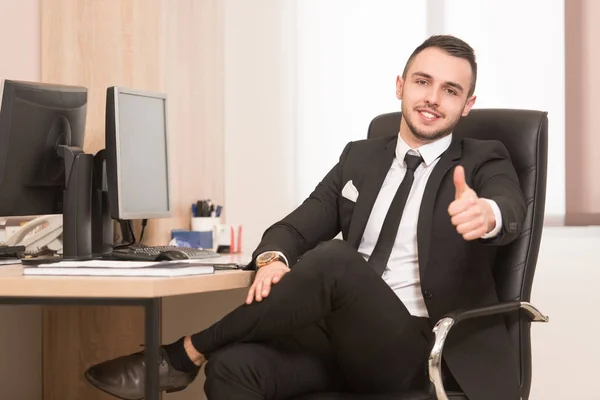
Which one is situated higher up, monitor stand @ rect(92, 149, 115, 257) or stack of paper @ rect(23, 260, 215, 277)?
monitor stand @ rect(92, 149, 115, 257)

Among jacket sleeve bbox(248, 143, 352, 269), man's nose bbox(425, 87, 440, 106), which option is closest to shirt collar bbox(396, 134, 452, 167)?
man's nose bbox(425, 87, 440, 106)

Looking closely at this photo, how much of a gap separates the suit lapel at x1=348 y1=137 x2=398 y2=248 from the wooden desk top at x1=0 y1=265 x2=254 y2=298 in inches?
20.8

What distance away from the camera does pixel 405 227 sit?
2.20m

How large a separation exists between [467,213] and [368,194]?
598 mm

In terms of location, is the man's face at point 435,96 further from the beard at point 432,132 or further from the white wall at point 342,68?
the white wall at point 342,68

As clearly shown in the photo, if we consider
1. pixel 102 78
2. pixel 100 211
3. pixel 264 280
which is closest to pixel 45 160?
pixel 100 211

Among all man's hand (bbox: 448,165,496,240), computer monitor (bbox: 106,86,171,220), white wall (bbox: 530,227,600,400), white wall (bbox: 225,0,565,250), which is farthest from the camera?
white wall (bbox: 225,0,565,250)

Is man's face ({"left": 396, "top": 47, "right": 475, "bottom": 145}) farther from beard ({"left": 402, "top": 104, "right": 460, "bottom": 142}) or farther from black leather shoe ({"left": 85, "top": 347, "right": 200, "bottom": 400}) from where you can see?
black leather shoe ({"left": 85, "top": 347, "right": 200, "bottom": 400})

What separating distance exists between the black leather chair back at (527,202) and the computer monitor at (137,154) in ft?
3.33

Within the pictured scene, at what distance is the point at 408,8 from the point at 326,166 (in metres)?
0.72

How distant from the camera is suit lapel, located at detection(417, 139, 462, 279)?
209 centimetres

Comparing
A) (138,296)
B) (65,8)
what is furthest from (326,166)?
(138,296)

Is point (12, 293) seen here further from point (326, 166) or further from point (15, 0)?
point (326, 166)

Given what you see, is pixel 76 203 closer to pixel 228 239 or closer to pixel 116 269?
pixel 116 269
